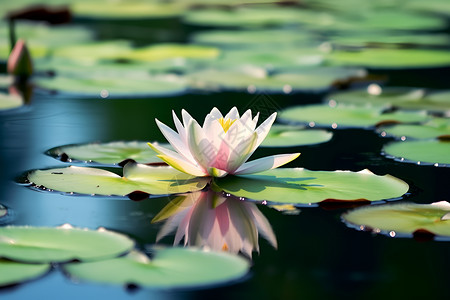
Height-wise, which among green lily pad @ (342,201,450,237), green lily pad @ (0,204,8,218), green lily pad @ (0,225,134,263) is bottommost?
green lily pad @ (0,204,8,218)

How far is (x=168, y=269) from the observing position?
1395mm

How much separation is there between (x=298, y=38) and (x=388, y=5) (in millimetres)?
1932

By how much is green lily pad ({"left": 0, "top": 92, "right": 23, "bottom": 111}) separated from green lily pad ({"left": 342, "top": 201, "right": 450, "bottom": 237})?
176cm

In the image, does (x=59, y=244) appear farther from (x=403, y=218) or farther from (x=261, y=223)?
(x=403, y=218)

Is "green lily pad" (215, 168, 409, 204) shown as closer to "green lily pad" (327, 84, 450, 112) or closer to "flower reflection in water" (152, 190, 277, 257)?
"flower reflection in water" (152, 190, 277, 257)

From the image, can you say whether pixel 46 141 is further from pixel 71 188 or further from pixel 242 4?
pixel 242 4

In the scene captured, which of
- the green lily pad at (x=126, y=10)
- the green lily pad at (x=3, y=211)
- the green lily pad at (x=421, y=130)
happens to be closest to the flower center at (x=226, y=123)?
the green lily pad at (x=3, y=211)

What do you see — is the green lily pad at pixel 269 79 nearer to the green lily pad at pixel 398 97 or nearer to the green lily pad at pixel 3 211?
the green lily pad at pixel 398 97

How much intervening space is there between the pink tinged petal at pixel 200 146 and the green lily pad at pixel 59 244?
37 cm

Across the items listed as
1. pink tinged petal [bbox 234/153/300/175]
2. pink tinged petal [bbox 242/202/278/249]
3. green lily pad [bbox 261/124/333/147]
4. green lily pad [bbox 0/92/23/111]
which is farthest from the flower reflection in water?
green lily pad [bbox 0/92/23/111]

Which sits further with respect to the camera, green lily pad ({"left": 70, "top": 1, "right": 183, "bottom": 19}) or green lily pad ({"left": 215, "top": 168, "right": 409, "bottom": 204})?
green lily pad ({"left": 70, "top": 1, "right": 183, "bottom": 19})

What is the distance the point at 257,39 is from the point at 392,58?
0.99m

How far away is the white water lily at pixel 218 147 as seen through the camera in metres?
1.85

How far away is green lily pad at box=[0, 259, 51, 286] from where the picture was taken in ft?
4.39
